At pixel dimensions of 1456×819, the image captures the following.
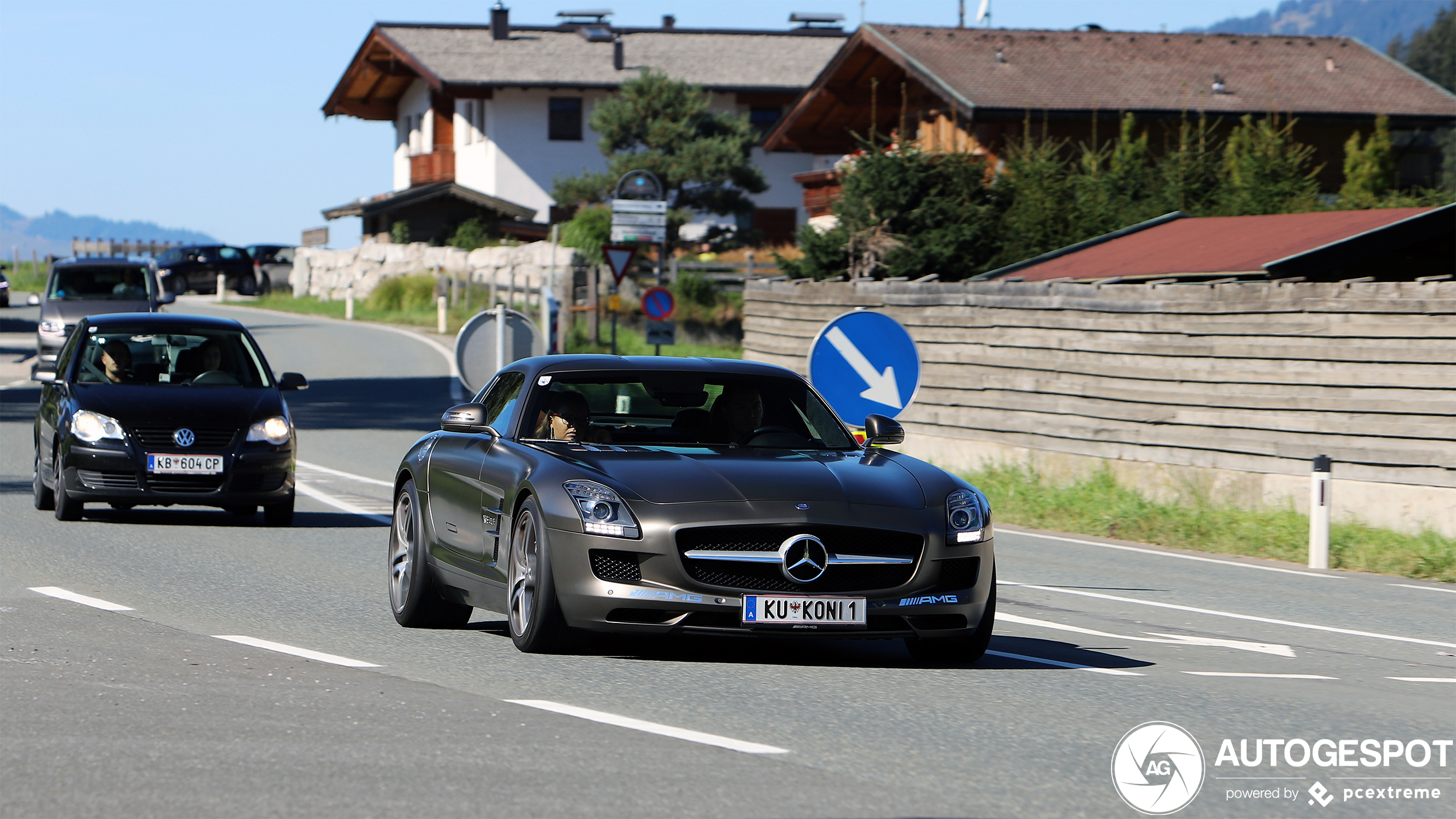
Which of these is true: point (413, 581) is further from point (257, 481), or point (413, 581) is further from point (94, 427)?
point (94, 427)

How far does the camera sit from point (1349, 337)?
17.0m

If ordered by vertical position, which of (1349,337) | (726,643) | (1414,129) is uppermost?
(1414,129)

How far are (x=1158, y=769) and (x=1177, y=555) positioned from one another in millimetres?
9307

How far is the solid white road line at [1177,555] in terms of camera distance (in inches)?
544

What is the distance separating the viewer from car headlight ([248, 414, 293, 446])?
14094mm

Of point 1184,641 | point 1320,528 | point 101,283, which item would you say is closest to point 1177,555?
point 1320,528

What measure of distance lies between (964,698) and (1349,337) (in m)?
10.8

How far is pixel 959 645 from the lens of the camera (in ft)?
27.0

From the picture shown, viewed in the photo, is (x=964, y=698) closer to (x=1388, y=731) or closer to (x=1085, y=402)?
(x=1388, y=731)

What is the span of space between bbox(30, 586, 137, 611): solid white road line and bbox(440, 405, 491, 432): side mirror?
2056 mm

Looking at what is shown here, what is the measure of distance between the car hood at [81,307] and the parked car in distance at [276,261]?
44447mm

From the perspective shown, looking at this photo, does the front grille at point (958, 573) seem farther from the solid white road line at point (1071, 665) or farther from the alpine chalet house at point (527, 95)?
the alpine chalet house at point (527, 95)

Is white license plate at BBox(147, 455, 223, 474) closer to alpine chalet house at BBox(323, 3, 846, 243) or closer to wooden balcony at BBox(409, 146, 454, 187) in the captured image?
alpine chalet house at BBox(323, 3, 846, 243)

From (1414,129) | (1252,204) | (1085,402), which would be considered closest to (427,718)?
(1085,402)
